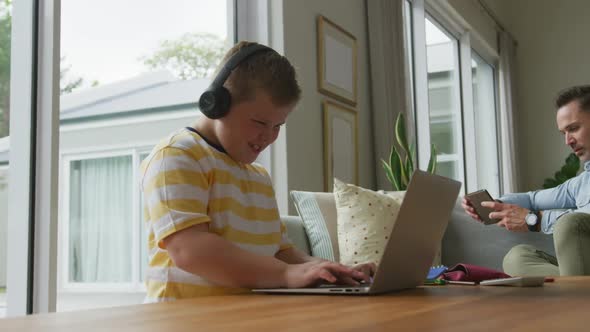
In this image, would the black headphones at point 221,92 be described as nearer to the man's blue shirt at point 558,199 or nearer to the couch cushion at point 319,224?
the couch cushion at point 319,224

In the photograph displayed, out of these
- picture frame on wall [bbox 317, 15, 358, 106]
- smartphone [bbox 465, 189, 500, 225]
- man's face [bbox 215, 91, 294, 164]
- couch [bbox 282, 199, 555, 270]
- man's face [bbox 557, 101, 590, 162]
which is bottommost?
couch [bbox 282, 199, 555, 270]

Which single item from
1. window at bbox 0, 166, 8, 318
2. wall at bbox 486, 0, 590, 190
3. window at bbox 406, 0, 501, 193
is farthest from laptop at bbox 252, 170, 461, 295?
wall at bbox 486, 0, 590, 190

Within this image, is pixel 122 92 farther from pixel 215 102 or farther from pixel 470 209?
pixel 215 102

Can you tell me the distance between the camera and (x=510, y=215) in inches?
120

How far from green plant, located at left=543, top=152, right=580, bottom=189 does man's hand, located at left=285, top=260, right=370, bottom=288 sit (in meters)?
6.26

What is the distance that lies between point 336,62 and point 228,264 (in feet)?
9.00

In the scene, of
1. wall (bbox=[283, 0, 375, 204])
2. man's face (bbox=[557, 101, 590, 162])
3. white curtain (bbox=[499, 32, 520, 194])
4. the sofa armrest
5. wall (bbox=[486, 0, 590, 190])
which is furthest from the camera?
wall (bbox=[486, 0, 590, 190])

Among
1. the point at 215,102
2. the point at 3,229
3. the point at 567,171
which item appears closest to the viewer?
the point at 215,102

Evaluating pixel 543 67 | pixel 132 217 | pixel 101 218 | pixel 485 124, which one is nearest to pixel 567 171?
pixel 485 124

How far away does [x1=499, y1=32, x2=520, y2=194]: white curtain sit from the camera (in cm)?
715

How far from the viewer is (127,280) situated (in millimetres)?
4152

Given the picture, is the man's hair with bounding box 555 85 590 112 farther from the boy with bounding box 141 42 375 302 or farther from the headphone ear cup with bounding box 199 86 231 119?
the headphone ear cup with bounding box 199 86 231 119

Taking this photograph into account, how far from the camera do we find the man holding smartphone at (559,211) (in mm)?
2539

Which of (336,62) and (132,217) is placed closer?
(336,62)
